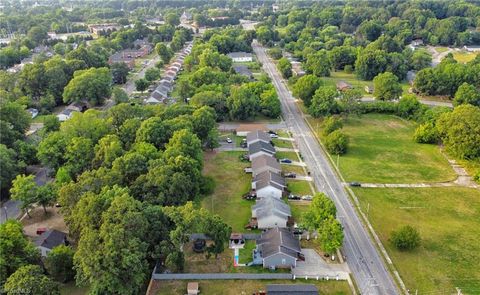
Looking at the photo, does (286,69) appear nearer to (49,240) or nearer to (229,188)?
(229,188)

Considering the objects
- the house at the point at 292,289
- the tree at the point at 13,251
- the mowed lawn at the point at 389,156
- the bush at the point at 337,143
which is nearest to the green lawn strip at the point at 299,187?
the mowed lawn at the point at 389,156

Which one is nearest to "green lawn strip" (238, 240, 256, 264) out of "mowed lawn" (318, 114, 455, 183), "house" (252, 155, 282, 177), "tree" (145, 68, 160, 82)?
"house" (252, 155, 282, 177)

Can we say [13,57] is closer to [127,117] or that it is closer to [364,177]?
[127,117]

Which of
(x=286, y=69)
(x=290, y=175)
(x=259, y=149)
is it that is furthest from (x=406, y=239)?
(x=286, y=69)

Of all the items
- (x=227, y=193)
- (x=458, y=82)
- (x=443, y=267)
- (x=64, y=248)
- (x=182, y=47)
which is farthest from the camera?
(x=182, y=47)

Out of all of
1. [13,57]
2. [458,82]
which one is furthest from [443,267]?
[13,57]

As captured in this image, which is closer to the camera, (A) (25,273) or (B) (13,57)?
(A) (25,273)

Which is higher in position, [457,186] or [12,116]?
[12,116]
